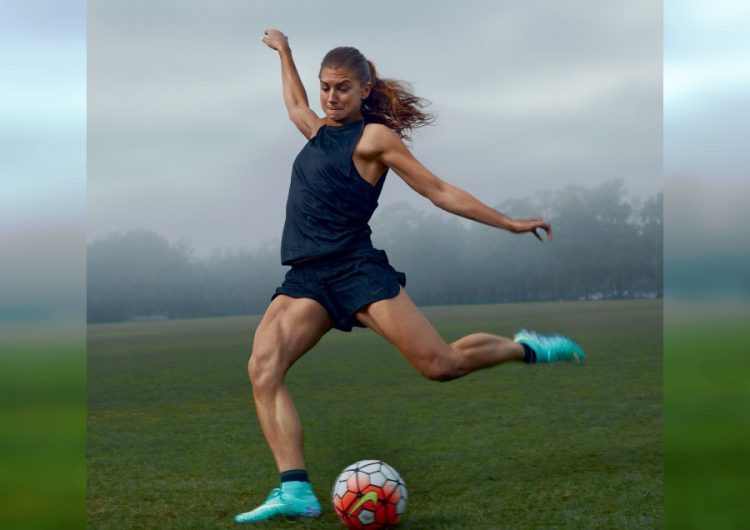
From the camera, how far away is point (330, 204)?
6.16 metres

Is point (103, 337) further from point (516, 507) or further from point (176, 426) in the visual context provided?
point (516, 507)

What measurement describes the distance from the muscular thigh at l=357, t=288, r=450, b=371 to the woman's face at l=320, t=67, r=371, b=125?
1.21 metres

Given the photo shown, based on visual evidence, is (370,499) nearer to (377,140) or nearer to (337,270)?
(337,270)

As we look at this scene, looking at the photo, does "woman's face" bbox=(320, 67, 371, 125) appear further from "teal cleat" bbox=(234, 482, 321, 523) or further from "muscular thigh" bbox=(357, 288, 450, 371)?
"teal cleat" bbox=(234, 482, 321, 523)

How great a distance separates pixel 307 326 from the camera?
6.12 metres

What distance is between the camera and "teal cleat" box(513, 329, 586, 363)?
676 centimetres

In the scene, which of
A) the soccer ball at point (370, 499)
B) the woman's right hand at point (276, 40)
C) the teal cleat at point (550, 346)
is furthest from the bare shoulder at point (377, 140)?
the soccer ball at point (370, 499)

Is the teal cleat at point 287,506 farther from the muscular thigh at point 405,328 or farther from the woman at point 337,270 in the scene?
the muscular thigh at point 405,328

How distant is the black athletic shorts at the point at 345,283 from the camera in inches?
240

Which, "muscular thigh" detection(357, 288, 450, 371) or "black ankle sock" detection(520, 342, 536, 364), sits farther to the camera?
"black ankle sock" detection(520, 342, 536, 364)

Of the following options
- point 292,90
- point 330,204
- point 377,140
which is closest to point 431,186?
point 377,140

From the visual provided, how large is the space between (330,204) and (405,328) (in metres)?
0.91

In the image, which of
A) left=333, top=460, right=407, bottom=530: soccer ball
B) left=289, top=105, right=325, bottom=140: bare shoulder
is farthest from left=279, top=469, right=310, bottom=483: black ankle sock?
left=289, top=105, right=325, bottom=140: bare shoulder

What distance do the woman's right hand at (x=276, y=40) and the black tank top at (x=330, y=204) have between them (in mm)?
1016
